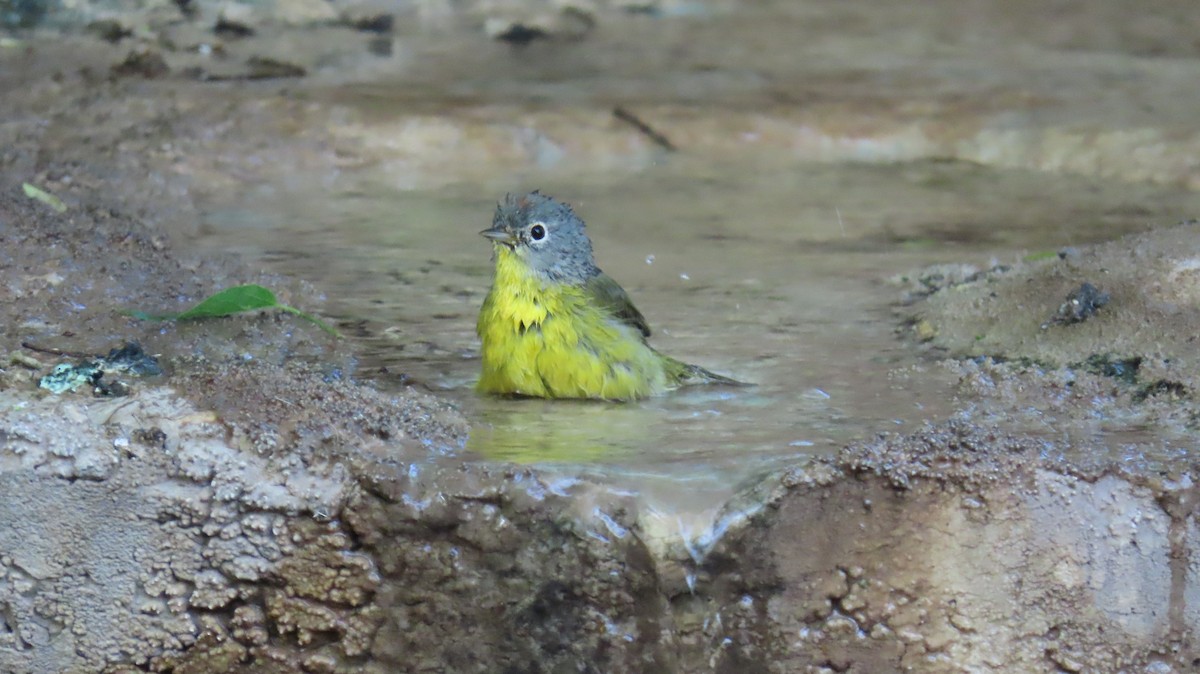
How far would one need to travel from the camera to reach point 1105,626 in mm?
3625

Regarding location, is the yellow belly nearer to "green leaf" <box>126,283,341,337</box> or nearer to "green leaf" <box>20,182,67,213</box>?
"green leaf" <box>126,283,341,337</box>

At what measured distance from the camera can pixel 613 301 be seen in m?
5.10

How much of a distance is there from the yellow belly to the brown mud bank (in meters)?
0.77

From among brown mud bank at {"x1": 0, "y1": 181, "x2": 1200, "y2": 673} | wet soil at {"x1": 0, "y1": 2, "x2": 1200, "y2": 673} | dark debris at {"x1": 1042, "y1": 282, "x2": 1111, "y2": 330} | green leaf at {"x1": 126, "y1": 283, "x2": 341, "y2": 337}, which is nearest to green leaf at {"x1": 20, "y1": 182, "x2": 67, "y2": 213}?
wet soil at {"x1": 0, "y1": 2, "x2": 1200, "y2": 673}

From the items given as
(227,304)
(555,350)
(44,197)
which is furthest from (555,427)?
(44,197)

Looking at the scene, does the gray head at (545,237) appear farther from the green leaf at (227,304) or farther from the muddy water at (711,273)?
the green leaf at (227,304)

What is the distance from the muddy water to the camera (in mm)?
4164

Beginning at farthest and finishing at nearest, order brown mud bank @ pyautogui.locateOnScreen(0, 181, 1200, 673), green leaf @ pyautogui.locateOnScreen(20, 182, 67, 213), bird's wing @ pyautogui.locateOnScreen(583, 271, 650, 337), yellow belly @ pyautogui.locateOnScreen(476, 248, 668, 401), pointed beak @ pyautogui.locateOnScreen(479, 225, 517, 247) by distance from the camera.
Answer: green leaf @ pyautogui.locateOnScreen(20, 182, 67, 213)
pointed beak @ pyautogui.locateOnScreen(479, 225, 517, 247)
bird's wing @ pyautogui.locateOnScreen(583, 271, 650, 337)
yellow belly @ pyautogui.locateOnScreen(476, 248, 668, 401)
brown mud bank @ pyautogui.locateOnScreen(0, 181, 1200, 673)

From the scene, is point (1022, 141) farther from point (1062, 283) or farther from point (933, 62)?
point (1062, 283)

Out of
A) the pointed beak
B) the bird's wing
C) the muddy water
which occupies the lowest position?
the muddy water

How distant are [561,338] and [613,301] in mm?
271

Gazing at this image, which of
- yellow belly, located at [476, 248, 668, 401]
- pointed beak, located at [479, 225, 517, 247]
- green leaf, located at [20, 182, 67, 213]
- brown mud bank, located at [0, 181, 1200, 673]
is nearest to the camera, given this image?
brown mud bank, located at [0, 181, 1200, 673]

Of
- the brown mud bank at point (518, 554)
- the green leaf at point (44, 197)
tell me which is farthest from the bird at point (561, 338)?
the green leaf at point (44, 197)

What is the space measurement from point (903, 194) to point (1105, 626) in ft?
17.1
